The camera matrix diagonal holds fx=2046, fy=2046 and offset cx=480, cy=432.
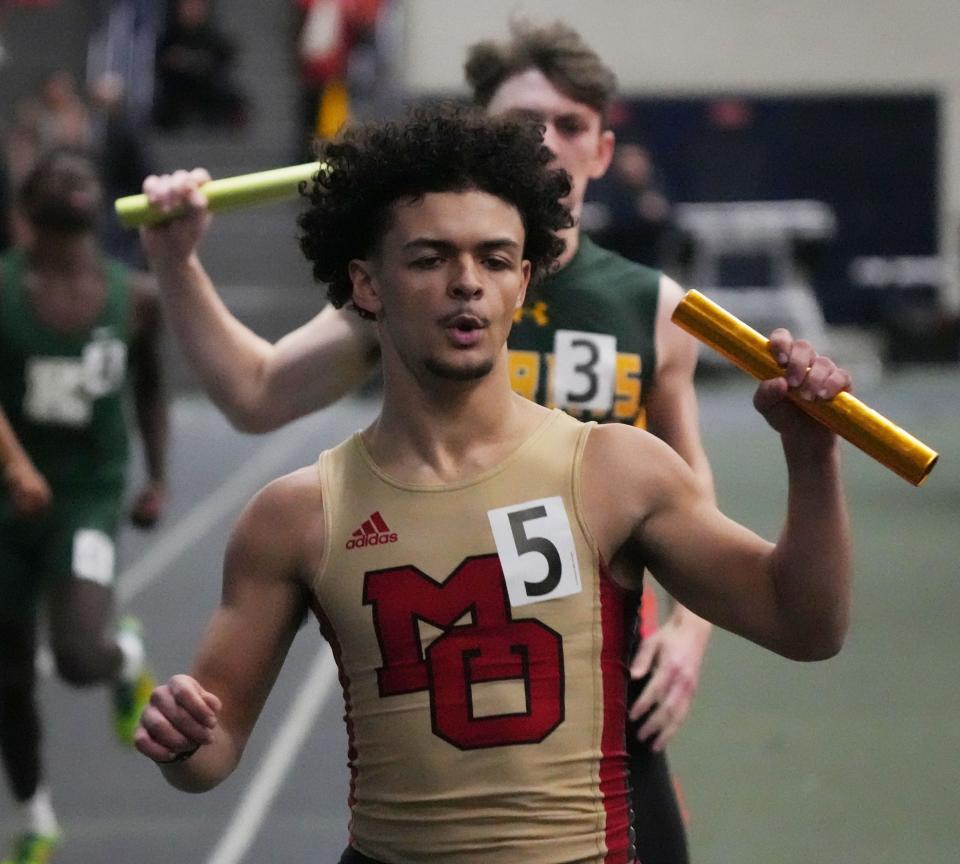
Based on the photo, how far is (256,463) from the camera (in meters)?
14.9

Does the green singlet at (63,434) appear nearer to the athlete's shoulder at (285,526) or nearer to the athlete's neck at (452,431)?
the athlete's shoulder at (285,526)

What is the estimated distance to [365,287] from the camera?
3062 mm

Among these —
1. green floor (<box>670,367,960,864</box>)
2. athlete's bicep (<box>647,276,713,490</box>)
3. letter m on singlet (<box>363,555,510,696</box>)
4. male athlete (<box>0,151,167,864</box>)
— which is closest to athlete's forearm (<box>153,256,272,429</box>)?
athlete's bicep (<box>647,276,713,490</box>)

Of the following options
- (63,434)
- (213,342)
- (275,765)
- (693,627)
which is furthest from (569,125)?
(275,765)

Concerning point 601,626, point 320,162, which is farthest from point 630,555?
point 320,162

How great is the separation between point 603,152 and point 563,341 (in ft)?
1.42

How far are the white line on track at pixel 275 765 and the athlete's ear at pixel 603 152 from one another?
118 inches

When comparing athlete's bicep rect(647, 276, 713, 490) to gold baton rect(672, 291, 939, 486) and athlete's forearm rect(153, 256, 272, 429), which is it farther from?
gold baton rect(672, 291, 939, 486)

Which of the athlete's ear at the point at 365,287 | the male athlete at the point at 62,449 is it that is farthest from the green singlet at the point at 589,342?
the male athlete at the point at 62,449

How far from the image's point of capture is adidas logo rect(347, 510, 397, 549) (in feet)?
9.57

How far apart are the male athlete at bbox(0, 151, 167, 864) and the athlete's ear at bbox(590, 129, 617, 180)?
257cm

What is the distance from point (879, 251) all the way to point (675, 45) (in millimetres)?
3554

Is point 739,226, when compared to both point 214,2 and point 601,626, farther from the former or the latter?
point 601,626

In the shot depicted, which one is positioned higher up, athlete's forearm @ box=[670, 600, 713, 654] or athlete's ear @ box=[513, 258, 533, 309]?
athlete's ear @ box=[513, 258, 533, 309]
